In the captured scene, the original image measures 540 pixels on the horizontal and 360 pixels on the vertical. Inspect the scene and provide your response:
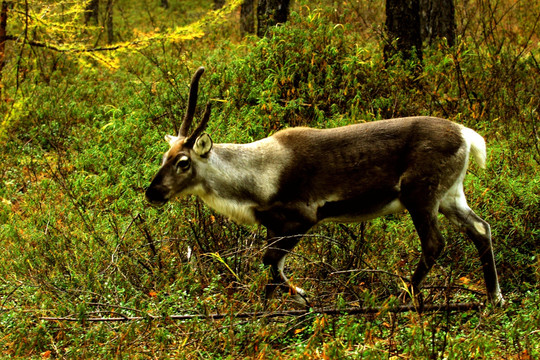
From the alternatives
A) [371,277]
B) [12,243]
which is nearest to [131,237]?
[12,243]

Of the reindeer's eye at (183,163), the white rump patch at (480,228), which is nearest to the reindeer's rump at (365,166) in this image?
the white rump patch at (480,228)

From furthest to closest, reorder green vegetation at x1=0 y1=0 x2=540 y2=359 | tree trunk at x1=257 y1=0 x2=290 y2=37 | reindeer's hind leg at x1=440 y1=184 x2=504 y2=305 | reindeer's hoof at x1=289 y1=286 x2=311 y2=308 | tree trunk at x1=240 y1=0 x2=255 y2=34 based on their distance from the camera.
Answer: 1. tree trunk at x1=240 y1=0 x2=255 y2=34
2. tree trunk at x1=257 y1=0 x2=290 y2=37
3. reindeer's hind leg at x1=440 y1=184 x2=504 y2=305
4. reindeer's hoof at x1=289 y1=286 x2=311 y2=308
5. green vegetation at x1=0 y1=0 x2=540 y2=359

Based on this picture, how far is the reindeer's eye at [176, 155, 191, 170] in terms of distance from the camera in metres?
5.95

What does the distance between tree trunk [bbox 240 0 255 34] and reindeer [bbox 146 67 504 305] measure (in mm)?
11969

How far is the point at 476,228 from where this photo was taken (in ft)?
19.2

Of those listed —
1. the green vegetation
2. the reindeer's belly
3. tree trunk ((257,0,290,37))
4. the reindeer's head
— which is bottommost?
the green vegetation

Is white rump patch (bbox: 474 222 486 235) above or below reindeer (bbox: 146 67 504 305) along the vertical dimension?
below

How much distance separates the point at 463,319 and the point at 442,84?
5.61 metres

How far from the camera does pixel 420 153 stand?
19.0 feet

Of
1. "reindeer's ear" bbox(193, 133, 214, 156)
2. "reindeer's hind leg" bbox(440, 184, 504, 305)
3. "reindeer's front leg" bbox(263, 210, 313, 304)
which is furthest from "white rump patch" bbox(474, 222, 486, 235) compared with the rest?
"reindeer's ear" bbox(193, 133, 214, 156)

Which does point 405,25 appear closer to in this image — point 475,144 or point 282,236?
point 475,144

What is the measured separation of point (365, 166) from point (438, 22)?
277 inches

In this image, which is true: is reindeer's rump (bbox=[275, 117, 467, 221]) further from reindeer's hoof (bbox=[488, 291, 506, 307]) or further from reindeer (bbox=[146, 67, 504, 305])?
reindeer's hoof (bbox=[488, 291, 506, 307])

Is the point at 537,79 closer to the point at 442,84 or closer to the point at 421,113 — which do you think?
the point at 442,84
